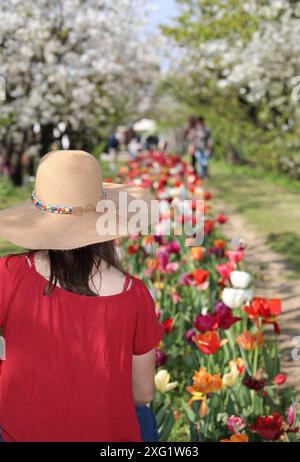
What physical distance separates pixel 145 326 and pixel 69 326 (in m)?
0.22

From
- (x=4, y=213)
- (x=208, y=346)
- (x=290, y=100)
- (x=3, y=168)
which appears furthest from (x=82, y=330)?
(x=290, y=100)

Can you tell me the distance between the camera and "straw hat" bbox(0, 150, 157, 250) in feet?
6.64

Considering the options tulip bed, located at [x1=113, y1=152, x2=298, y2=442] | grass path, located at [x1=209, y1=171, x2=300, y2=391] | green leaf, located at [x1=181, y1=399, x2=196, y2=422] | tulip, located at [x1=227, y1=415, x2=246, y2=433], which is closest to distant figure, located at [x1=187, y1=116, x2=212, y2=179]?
grass path, located at [x1=209, y1=171, x2=300, y2=391]

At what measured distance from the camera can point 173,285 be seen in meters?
5.06

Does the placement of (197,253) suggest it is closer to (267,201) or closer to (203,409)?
(203,409)

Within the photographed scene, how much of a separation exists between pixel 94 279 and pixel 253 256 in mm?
6098

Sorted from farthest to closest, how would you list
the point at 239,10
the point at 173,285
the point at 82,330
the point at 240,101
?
the point at 240,101
the point at 239,10
the point at 173,285
the point at 82,330

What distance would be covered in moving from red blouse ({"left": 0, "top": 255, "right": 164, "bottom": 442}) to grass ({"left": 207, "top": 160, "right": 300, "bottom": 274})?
5.36 metres

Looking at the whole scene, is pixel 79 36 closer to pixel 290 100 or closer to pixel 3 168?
pixel 3 168

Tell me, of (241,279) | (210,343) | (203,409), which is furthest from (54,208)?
(241,279)

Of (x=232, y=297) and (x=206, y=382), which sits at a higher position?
(x=232, y=297)

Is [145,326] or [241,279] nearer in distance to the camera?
[145,326]

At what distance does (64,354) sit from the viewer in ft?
6.46

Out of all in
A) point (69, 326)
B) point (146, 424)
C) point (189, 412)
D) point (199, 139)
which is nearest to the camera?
point (69, 326)
